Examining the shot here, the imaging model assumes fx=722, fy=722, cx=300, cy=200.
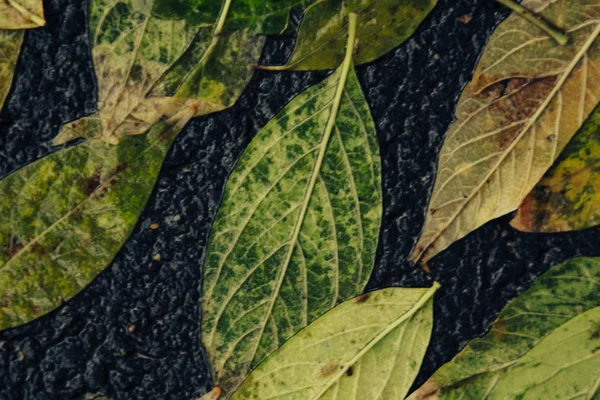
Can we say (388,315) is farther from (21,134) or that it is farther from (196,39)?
(21,134)

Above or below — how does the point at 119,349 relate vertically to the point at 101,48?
below

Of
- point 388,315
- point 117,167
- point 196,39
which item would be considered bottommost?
point 388,315

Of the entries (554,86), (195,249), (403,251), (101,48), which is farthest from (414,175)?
(101,48)

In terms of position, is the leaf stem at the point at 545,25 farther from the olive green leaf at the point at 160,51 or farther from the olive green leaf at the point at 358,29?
the olive green leaf at the point at 160,51

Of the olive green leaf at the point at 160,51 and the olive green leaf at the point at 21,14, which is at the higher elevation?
the olive green leaf at the point at 21,14

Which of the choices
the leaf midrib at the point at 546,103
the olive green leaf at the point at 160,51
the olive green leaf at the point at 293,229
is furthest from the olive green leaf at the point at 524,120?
the olive green leaf at the point at 160,51

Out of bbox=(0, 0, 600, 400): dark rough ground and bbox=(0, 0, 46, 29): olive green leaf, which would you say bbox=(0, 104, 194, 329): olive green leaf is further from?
bbox=(0, 0, 46, 29): olive green leaf
